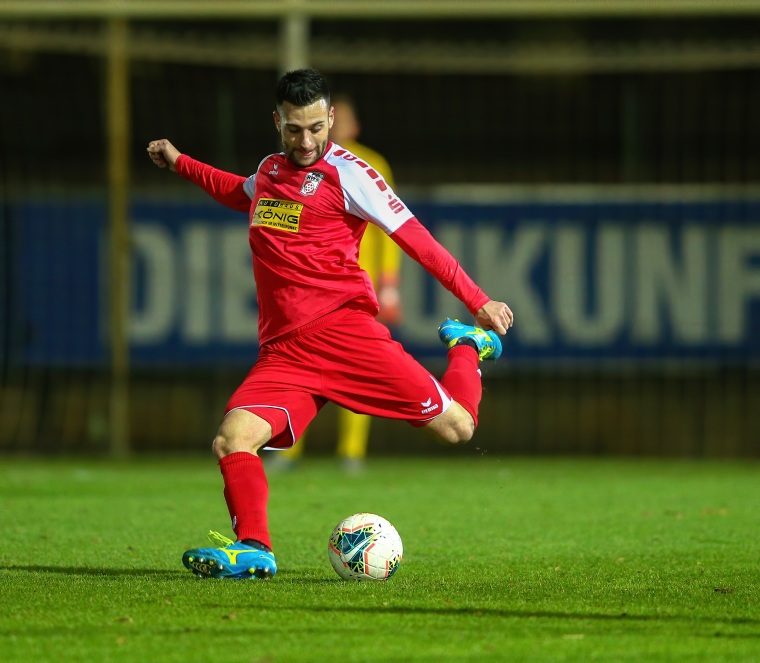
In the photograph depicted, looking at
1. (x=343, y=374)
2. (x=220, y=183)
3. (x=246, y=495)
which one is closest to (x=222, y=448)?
(x=246, y=495)

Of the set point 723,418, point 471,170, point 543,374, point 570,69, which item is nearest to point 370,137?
point 471,170

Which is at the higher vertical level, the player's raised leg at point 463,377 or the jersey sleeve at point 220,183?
the jersey sleeve at point 220,183

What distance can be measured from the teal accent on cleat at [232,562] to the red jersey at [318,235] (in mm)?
1021

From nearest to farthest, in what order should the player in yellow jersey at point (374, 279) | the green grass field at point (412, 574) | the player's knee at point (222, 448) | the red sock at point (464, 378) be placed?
1. the green grass field at point (412, 574)
2. the player's knee at point (222, 448)
3. the red sock at point (464, 378)
4. the player in yellow jersey at point (374, 279)

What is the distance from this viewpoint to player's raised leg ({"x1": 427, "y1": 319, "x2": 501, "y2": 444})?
20.6 ft

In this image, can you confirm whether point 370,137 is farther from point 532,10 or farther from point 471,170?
point 532,10

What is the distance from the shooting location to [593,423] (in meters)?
12.2

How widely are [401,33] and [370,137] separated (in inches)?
115

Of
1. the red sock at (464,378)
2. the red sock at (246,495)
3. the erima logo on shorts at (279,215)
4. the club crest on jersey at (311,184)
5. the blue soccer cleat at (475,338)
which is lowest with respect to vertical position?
the red sock at (246,495)

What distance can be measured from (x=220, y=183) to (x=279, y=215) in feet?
1.73

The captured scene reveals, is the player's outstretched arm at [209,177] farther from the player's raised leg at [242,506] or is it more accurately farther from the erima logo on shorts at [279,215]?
the player's raised leg at [242,506]

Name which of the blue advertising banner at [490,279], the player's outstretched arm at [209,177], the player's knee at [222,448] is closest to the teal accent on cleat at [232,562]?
the player's knee at [222,448]

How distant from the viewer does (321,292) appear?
6.16m

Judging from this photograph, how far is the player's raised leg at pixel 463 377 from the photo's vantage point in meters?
6.29
